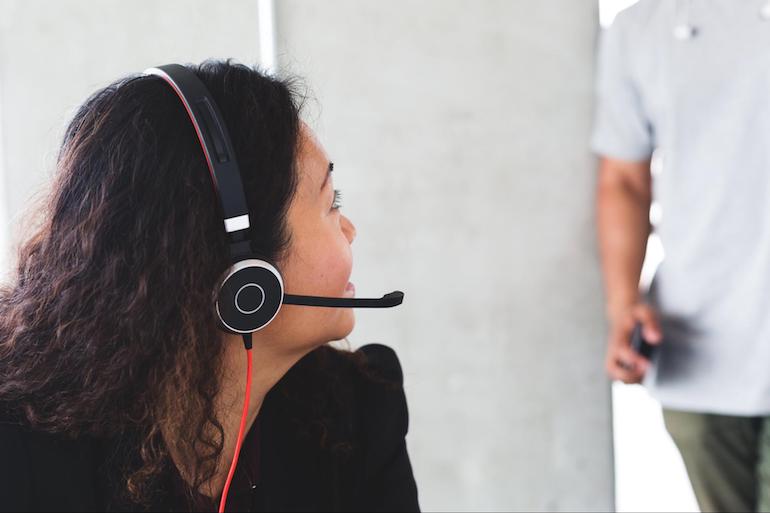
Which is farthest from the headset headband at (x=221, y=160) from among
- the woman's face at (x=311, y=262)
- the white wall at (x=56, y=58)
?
the white wall at (x=56, y=58)

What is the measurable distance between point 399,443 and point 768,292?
26.0 inches

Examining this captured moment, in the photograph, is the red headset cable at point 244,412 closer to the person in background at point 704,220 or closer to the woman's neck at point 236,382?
the woman's neck at point 236,382

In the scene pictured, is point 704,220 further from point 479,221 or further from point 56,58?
point 56,58

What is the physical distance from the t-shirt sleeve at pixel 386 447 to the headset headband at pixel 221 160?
366 mm

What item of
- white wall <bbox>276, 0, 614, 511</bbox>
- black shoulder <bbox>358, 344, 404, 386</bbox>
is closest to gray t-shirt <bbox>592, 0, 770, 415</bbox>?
white wall <bbox>276, 0, 614, 511</bbox>

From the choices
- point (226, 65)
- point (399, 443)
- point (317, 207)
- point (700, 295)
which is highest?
point (226, 65)

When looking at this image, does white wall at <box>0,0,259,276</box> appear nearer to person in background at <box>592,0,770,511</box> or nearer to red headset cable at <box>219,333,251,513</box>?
red headset cable at <box>219,333,251,513</box>

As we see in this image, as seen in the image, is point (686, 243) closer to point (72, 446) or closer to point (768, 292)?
point (768, 292)

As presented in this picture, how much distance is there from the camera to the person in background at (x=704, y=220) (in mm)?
1357

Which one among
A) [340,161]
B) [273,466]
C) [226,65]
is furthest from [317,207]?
[340,161]

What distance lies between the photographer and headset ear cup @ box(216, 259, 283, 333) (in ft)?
2.79

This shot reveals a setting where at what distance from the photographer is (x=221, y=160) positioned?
2.76 ft

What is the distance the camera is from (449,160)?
1678 millimetres

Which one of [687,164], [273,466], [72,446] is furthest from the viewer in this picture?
[687,164]
